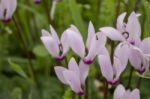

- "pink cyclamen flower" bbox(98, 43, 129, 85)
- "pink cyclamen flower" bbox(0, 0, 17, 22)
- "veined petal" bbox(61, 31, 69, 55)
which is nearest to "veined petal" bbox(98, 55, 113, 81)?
"pink cyclamen flower" bbox(98, 43, 129, 85)

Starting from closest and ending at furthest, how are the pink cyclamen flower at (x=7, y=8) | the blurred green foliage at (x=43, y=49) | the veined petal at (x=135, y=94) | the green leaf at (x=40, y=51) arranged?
the veined petal at (x=135, y=94)
the pink cyclamen flower at (x=7, y=8)
the blurred green foliage at (x=43, y=49)
the green leaf at (x=40, y=51)

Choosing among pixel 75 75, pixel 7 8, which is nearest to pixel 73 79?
pixel 75 75

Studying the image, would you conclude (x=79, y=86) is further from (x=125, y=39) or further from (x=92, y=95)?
(x=92, y=95)

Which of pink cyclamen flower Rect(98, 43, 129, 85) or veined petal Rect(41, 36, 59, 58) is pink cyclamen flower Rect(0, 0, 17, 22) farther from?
pink cyclamen flower Rect(98, 43, 129, 85)

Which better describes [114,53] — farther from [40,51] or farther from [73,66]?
[40,51]

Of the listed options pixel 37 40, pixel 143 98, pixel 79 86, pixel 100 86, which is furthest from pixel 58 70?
pixel 37 40

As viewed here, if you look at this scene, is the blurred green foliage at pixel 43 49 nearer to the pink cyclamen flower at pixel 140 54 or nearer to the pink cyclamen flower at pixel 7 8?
the pink cyclamen flower at pixel 7 8

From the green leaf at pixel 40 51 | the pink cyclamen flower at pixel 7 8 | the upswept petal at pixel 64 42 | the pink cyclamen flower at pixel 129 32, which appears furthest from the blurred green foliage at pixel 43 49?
the pink cyclamen flower at pixel 129 32
